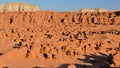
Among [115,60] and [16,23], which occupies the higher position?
[115,60]

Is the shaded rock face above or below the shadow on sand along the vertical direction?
below

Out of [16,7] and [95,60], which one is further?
[16,7]

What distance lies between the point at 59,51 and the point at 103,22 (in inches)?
728

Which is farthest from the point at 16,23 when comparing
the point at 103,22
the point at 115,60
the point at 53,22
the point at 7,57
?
the point at 115,60

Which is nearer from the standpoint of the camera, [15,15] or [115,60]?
[115,60]

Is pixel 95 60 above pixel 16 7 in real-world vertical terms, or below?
above

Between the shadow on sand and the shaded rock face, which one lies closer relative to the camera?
the shadow on sand

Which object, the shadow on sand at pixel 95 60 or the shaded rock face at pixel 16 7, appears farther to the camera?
the shaded rock face at pixel 16 7

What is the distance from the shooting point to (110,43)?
1614cm

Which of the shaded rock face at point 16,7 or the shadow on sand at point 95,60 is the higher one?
the shadow on sand at point 95,60

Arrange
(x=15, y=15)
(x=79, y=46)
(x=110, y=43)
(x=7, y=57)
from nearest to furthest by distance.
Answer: (x=7, y=57) → (x=79, y=46) → (x=110, y=43) → (x=15, y=15)

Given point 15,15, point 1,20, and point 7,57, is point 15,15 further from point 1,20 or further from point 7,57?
point 7,57

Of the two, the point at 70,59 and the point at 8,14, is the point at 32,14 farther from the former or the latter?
the point at 70,59

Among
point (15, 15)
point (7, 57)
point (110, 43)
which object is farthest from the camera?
point (15, 15)
